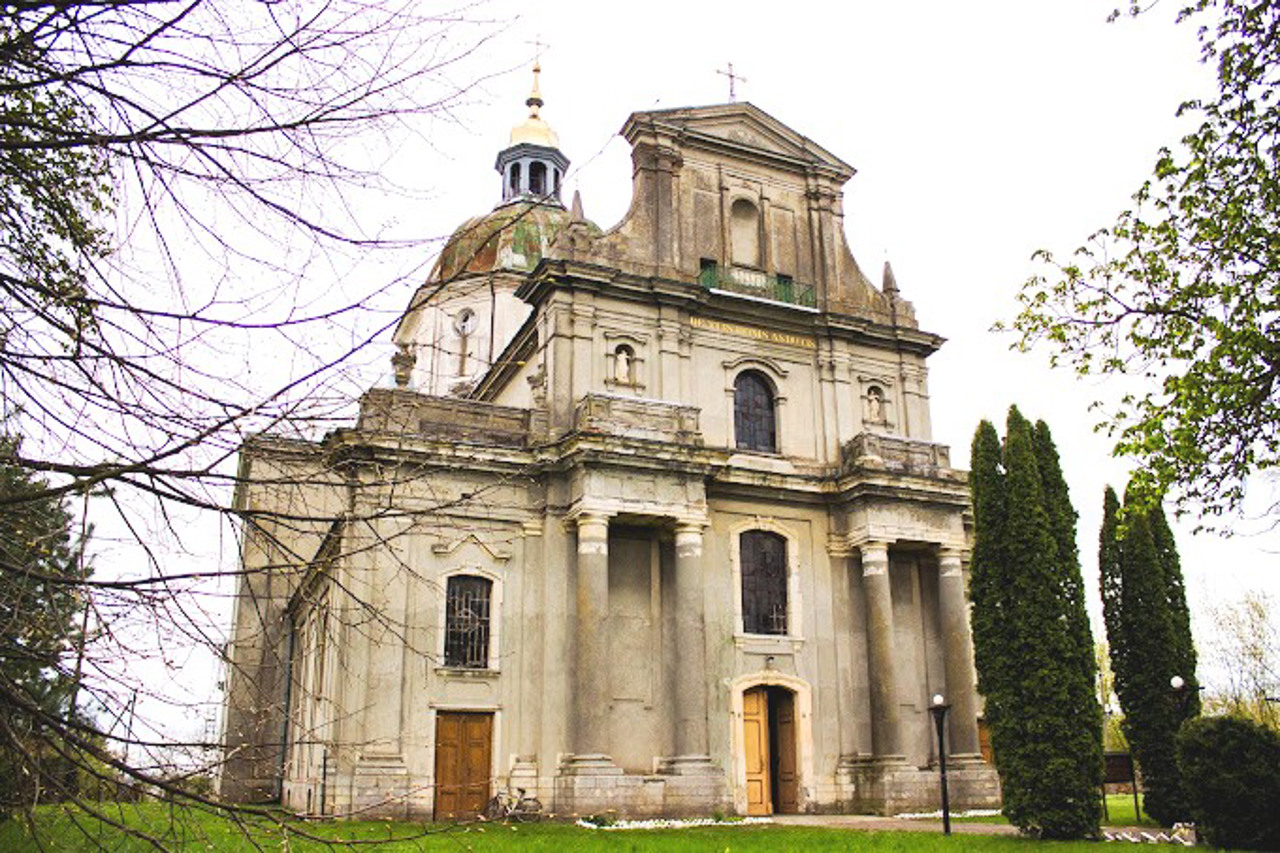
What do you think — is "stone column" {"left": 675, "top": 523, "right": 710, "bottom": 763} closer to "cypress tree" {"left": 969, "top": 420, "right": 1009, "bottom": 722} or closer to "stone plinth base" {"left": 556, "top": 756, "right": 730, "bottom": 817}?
"stone plinth base" {"left": 556, "top": 756, "right": 730, "bottom": 817}

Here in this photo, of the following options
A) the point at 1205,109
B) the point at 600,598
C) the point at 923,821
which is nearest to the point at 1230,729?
the point at 923,821

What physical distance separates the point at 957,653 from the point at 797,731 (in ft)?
13.8

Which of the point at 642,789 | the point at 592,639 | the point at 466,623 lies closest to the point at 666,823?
the point at 642,789

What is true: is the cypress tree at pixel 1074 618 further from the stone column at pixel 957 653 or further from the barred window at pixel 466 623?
the barred window at pixel 466 623

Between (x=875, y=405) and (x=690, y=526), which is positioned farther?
(x=875, y=405)

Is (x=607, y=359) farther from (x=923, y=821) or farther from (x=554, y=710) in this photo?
(x=923, y=821)

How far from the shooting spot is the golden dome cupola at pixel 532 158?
4247 centimetres

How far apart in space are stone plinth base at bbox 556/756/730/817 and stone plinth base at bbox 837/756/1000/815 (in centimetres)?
367

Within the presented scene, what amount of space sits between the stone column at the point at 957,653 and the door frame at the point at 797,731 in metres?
3.34

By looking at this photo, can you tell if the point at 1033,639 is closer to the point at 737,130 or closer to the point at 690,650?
the point at 690,650

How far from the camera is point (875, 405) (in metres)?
27.4

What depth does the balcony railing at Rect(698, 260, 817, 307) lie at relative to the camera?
26.2m

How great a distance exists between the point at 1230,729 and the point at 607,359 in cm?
1428

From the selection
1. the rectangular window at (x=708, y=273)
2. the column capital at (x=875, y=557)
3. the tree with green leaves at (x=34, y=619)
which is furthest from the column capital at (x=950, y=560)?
the tree with green leaves at (x=34, y=619)
